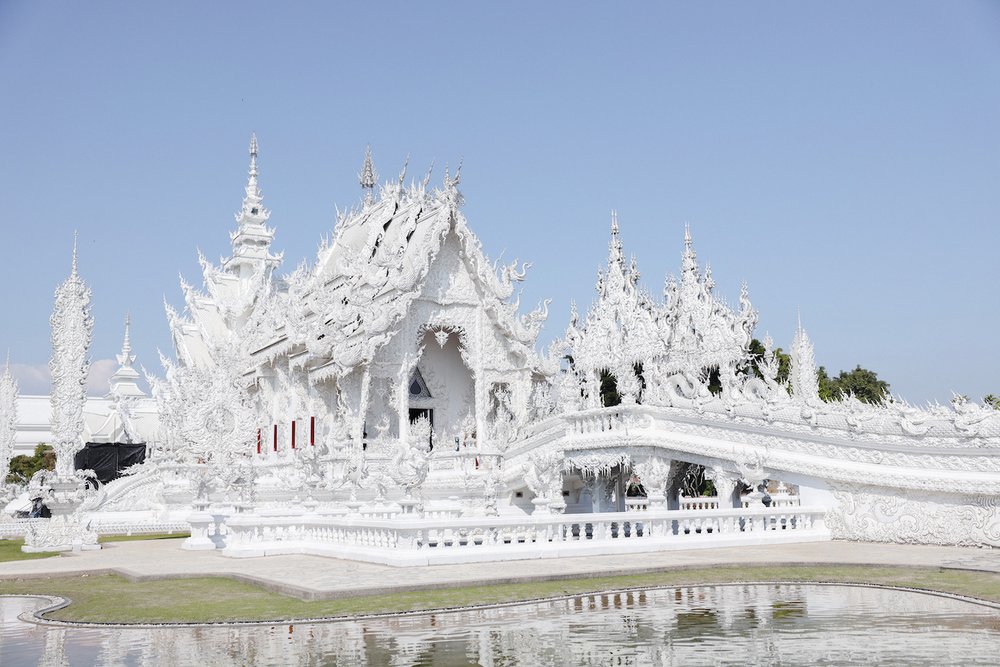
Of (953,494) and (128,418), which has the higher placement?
(128,418)

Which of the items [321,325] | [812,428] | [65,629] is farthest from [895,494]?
[321,325]

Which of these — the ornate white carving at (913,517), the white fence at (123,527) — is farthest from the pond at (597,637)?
the white fence at (123,527)

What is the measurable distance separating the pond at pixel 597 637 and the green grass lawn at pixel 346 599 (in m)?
0.42

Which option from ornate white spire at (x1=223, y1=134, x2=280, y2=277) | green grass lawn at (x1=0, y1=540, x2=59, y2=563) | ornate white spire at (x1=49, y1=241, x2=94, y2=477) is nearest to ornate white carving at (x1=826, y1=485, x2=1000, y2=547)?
green grass lawn at (x1=0, y1=540, x2=59, y2=563)

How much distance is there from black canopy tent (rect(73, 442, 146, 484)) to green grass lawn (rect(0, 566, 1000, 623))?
27.1 meters

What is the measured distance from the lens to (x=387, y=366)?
24172 millimetres

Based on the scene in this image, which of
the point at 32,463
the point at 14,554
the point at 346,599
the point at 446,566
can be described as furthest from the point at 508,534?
the point at 32,463

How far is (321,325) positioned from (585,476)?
8.13 m

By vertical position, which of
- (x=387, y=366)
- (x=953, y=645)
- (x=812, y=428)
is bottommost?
(x=953, y=645)

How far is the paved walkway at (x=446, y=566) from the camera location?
976 centimetres

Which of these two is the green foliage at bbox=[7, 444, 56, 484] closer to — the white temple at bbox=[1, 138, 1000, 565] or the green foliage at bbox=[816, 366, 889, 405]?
the white temple at bbox=[1, 138, 1000, 565]

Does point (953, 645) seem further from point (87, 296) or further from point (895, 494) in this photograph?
point (87, 296)

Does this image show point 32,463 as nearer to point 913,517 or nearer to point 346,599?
point 346,599

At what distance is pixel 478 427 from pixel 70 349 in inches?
379
